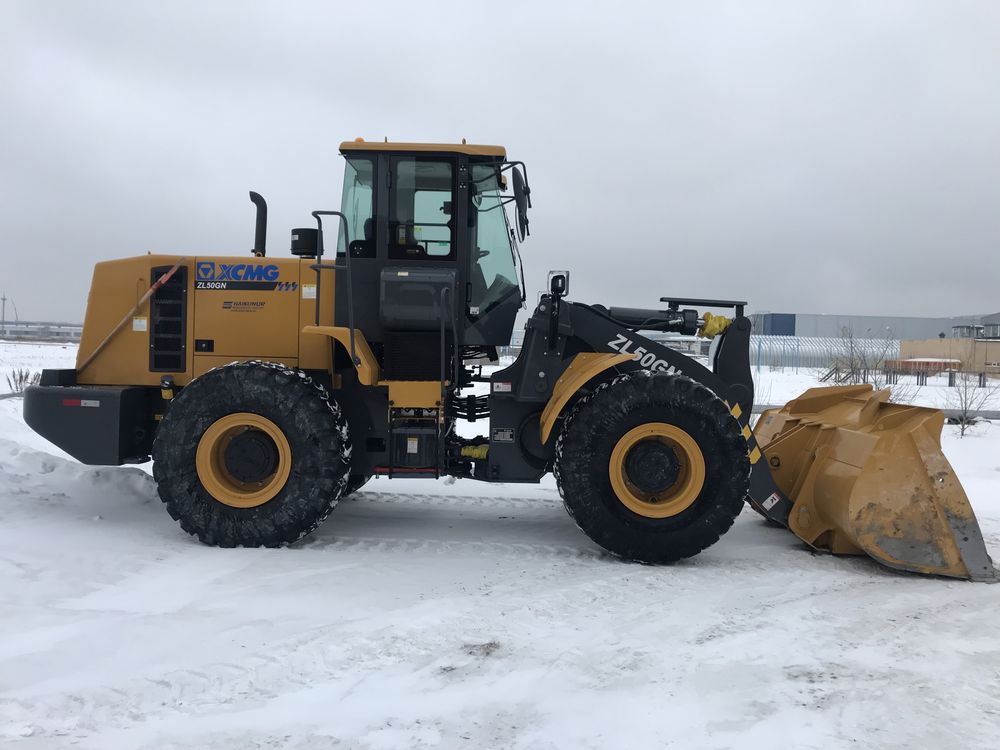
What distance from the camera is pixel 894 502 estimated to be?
472 cm

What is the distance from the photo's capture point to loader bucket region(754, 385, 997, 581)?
15.4ft

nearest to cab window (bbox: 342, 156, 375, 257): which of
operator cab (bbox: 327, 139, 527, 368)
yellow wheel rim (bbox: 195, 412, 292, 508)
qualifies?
operator cab (bbox: 327, 139, 527, 368)

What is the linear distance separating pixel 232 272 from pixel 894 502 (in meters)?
5.19

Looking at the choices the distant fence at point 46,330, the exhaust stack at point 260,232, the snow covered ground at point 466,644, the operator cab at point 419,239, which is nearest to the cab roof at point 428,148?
the operator cab at point 419,239

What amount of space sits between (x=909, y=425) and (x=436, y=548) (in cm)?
354

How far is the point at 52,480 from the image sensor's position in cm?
630

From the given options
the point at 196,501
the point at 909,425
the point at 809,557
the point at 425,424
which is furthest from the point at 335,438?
the point at 909,425

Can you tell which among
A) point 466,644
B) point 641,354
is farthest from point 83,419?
point 641,354

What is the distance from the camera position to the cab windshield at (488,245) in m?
5.43

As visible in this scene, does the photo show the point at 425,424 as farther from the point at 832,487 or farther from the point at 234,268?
the point at 832,487

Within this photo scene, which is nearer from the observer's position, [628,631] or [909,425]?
[628,631]

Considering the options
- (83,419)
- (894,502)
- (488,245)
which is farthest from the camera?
(488,245)

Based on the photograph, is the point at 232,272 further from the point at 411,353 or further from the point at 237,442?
the point at 411,353

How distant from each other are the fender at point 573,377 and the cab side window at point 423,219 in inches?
49.9
